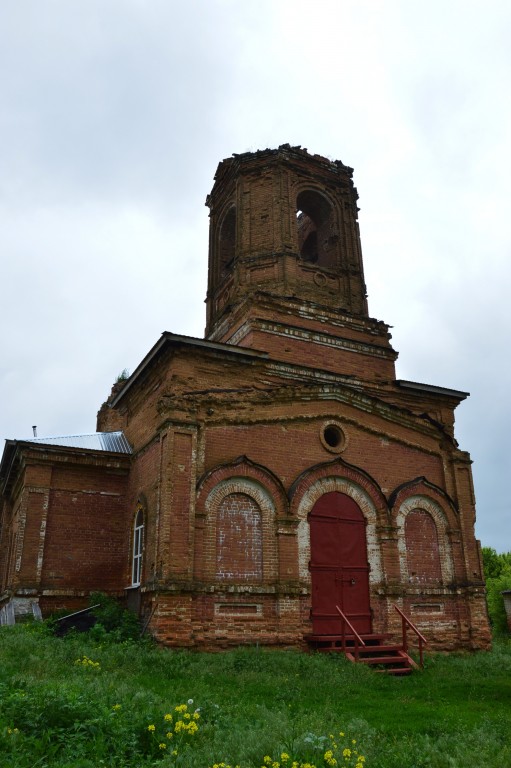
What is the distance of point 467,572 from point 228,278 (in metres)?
10.4

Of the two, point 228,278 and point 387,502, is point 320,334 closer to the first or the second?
point 228,278

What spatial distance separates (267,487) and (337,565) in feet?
7.82

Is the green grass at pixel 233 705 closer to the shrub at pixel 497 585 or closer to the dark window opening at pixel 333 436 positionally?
the dark window opening at pixel 333 436

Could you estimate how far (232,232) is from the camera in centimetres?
2002

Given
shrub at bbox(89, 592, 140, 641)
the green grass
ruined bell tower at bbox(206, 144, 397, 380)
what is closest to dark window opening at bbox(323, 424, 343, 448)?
ruined bell tower at bbox(206, 144, 397, 380)

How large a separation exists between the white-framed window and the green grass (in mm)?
2419

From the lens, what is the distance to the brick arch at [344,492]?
13445mm

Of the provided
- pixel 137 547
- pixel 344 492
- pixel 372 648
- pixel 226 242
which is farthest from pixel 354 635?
pixel 226 242

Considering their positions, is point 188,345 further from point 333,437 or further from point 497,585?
point 497,585

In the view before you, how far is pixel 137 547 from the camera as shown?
14305mm

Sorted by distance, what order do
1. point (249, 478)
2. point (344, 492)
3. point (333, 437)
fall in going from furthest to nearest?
point (333, 437) → point (344, 492) → point (249, 478)

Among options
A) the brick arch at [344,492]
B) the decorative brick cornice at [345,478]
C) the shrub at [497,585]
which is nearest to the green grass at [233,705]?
the brick arch at [344,492]

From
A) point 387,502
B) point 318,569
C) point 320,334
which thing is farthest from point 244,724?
point 320,334

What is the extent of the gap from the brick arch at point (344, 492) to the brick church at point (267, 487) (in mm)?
38
